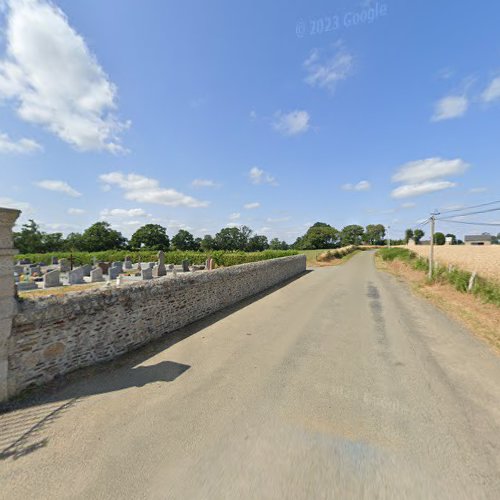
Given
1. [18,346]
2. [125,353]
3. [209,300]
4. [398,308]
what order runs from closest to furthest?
[18,346], [125,353], [209,300], [398,308]

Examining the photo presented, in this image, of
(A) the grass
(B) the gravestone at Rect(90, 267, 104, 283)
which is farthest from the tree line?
(A) the grass

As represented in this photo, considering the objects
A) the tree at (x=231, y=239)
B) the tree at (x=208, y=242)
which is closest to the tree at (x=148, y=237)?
the tree at (x=208, y=242)

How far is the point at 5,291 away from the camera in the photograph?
3.95 m

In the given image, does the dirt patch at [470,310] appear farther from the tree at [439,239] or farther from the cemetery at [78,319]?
the tree at [439,239]

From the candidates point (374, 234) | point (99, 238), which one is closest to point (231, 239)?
point (99, 238)

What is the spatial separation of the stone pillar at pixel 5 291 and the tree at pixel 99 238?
72537 millimetres

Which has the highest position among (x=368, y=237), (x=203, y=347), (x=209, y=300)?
(x=368, y=237)

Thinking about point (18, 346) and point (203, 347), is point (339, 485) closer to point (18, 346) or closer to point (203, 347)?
point (203, 347)

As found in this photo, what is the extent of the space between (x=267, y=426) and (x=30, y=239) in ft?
238

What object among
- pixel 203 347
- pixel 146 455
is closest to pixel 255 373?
pixel 203 347

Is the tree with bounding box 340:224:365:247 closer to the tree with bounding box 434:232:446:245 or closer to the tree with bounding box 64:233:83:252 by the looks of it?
the tree with bounding box 434:232:446:245

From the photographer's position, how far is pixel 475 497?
2.49 meters

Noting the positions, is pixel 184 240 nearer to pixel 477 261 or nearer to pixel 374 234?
pixel 477 261

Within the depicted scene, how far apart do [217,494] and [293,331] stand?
5191 mm
